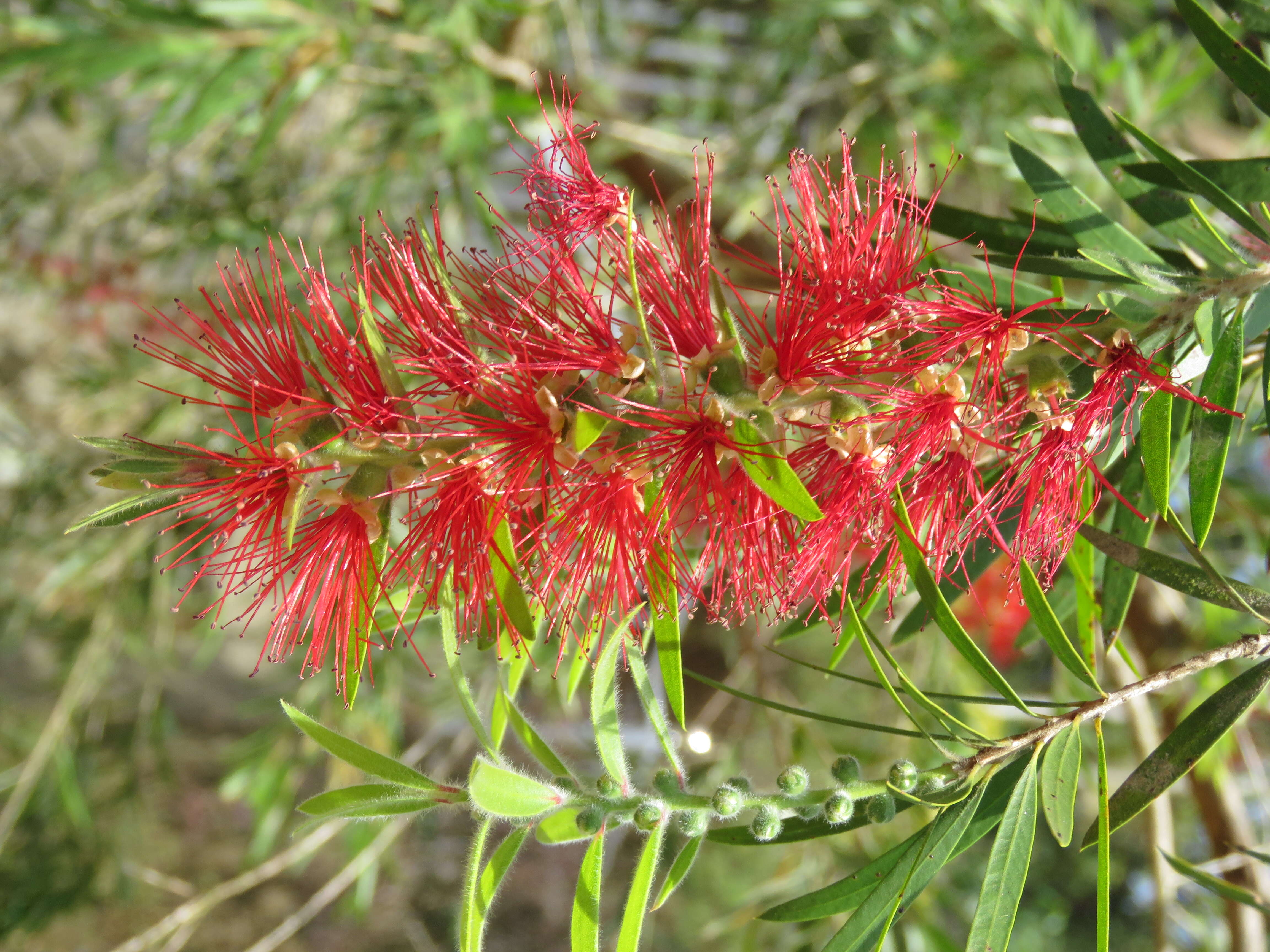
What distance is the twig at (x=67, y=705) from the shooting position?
178 cm

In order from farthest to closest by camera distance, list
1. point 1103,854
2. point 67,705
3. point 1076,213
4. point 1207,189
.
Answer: point 67,705, point 1076,213, point 1207,189, point 1103,854

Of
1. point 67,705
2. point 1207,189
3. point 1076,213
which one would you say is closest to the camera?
point 1207,189

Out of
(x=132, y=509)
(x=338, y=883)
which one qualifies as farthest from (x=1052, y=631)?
(x=338, y=883)

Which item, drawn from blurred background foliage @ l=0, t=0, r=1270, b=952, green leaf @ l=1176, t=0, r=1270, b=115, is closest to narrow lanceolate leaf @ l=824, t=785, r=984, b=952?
green leaf @ l=1176, t=0, r=1270, b=115

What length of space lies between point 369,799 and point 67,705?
1626 millimetres

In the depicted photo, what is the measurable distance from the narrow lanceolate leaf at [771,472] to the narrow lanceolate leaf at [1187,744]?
0.98 feet

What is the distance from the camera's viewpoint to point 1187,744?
23.4 inches

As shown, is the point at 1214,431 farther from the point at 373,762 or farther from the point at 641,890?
the point at 373,762

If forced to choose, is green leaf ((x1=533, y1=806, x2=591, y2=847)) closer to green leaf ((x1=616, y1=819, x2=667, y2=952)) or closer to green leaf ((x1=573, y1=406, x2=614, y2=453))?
green leaf ((x1=616, y1=819, x2=667, y2=952))

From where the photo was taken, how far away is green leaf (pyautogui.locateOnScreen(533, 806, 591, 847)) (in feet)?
1.91

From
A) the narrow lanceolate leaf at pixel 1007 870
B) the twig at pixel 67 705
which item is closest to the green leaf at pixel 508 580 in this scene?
the narrow lanceolate leaf at pixel 1007 870

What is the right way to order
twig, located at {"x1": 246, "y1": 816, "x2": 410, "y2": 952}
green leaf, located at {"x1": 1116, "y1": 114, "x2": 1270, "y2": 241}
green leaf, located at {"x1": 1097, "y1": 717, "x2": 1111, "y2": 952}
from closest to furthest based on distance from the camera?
green leaf, located at {"x1": 1097, "y1": 717, "x2": 1111, "y2": 952} < green leaf, located at {"x1": 1116, "y1": 114, "x2": 1270, "y2": 241} < twig, located at {"x1": 246, "y1": 816, "x2": 410, "y2": 952}

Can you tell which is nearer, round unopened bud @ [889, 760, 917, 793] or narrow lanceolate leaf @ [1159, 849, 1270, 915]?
round unopened bud @ [889, 760, 917, 793]

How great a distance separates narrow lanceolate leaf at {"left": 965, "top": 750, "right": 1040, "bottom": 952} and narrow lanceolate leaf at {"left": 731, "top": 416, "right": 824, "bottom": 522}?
0.84 ft
